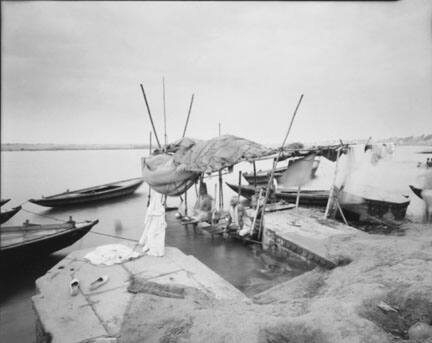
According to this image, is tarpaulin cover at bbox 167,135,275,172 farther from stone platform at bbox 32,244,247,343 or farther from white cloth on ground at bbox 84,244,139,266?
white cloth on ground at bbox 84,244,139,266

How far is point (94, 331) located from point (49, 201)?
633 inches

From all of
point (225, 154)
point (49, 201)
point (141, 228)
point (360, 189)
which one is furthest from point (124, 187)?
point (360, 189)

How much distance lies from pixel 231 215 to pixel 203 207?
4.33ft

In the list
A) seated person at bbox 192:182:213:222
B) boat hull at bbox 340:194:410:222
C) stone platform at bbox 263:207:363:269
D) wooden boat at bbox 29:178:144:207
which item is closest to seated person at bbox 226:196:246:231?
stone platform at bbox 263:207:363:269

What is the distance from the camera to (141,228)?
578 inches

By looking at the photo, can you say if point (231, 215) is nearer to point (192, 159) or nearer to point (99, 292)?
point (192, 159)

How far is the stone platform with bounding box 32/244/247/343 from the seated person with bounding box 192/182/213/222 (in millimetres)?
3882

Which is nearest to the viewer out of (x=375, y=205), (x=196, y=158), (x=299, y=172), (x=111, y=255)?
(x=111, y=255)

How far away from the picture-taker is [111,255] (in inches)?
266

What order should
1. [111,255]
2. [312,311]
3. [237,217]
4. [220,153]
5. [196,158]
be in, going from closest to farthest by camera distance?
[312,311]
[111,255]
[220,153]
[196,158]
[237,217]

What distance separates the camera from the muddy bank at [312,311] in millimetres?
3424

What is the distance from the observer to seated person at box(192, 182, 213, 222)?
1118cm

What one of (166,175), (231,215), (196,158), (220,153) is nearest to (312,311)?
(220,153)

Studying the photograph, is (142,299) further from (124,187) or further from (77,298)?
(124,187)
